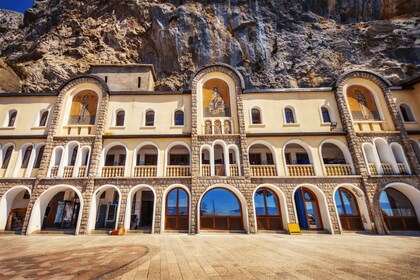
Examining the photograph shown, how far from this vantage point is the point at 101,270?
4836 mm

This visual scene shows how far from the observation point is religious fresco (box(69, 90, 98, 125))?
51.4 ft

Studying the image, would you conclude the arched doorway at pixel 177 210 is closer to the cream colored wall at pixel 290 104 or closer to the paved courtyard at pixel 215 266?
the paved courtyard at pixel 215 266

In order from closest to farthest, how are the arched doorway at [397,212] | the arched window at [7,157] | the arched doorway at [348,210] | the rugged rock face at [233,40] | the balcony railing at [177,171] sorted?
1. the arched doorway at [397,212]
2. the arched doorway at [348,210]
3. the balcony railing at [177,171]
4. the arched window at [7,157]
5. the rugged rock face at [233,40]

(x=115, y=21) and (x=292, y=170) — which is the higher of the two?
(x=115, y=21)

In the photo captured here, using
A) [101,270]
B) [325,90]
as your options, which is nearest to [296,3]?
[325,90]

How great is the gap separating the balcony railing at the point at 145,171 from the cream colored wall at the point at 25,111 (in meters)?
8.48

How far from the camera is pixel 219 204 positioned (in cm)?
1359

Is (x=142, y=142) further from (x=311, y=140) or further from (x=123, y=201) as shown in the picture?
(x=311, y=140)

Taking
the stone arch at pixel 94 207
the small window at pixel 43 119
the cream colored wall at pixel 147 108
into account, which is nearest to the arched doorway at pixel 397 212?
the cream colored wall at pixel 147 108

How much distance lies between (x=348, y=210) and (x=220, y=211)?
9.37 m

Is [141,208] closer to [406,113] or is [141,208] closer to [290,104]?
[290,104]

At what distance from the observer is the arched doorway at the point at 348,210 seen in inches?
520

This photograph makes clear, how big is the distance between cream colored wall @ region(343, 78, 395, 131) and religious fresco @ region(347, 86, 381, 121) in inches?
10.0

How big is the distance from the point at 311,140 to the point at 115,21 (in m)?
31.4
